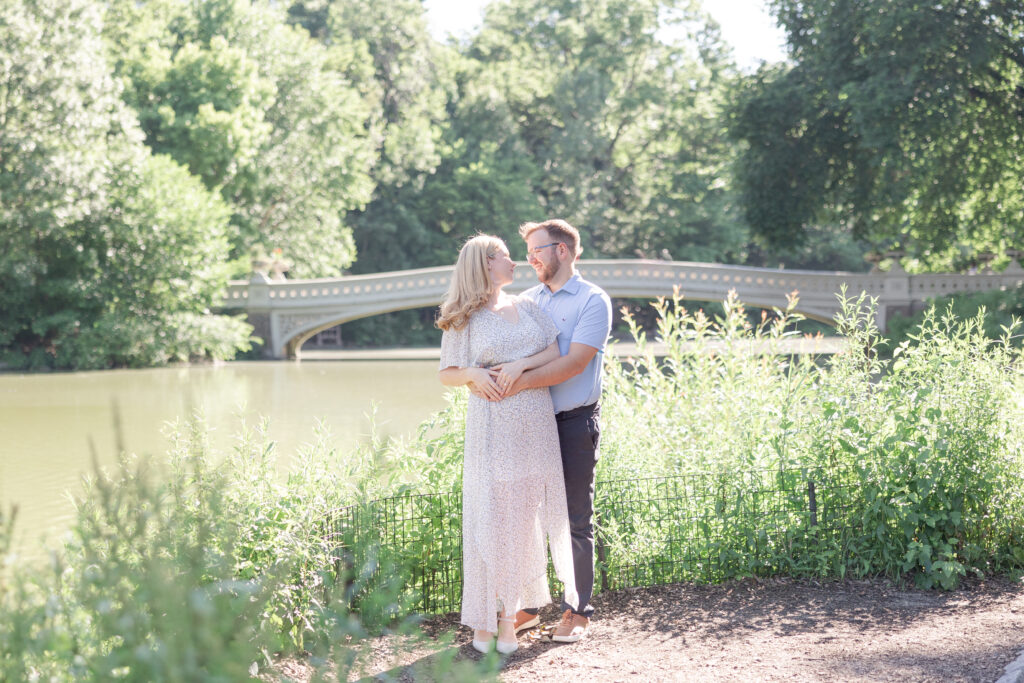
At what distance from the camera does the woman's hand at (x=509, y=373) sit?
3.65m

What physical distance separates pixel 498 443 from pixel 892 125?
17.8 meters

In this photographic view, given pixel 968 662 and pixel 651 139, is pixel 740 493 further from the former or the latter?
pixel 651 139

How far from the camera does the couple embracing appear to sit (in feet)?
12.1

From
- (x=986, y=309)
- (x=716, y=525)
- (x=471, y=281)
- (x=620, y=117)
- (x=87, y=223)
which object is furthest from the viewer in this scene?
(x=620, y=117)

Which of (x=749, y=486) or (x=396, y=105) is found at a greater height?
(x=396, y=105)

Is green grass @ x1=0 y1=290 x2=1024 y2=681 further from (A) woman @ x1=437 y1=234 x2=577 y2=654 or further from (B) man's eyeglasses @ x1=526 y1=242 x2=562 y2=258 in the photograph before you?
(B) man's eyeglasses @ x1=526 y1=242 x2=562 y2=258

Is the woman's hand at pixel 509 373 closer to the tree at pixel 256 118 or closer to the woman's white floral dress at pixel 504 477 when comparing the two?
the woman's white floral dress at pixel 504 477

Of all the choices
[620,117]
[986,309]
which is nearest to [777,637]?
[986,309]

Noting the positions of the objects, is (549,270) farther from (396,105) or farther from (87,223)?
(396,105)

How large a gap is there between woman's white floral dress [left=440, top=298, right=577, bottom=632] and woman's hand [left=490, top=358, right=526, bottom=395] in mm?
59

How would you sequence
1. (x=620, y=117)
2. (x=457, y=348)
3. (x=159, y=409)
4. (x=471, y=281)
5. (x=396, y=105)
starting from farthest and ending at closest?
(x=396, y=105), (x=620, y=117), (x=159, y=409), (x=457, y=348), (x=471, y=281)

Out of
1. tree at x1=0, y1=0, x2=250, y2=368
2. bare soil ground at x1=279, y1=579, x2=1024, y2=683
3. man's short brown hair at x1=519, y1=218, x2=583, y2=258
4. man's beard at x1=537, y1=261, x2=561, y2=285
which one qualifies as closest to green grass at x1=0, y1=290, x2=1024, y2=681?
bare soil ground at x1=279, y1=579, x2=1024, y2=683

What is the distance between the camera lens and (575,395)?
3875mm

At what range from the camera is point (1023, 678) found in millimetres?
3223
